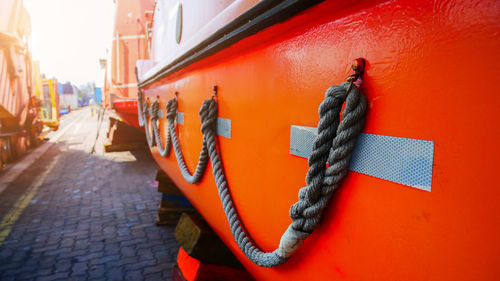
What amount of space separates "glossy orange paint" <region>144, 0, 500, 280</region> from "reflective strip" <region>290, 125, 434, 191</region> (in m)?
0.02

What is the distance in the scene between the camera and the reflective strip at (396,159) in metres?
0.62

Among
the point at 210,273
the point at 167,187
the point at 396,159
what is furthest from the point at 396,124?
the point at 167,187

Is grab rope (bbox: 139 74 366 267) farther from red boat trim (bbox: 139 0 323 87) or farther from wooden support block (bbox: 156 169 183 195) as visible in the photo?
wooden support block (bbox: 156 169 183 195)

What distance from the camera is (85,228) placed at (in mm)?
3256

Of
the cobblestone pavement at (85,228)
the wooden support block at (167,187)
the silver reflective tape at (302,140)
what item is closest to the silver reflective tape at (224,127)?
the silver reflective tape at (302,140)

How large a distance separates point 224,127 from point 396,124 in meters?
1.00

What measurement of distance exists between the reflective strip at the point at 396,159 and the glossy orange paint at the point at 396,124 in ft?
0.05

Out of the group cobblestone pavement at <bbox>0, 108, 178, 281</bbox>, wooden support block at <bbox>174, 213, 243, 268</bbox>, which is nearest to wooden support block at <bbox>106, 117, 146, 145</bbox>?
cobblestone pavement at <bbox>0, 108, 178, 281</bbox>

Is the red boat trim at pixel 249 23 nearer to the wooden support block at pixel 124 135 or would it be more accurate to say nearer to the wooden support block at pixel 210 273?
the wooden support block at pixel 210 273

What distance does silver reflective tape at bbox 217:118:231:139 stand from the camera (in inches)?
60.0

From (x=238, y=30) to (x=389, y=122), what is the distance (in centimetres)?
77

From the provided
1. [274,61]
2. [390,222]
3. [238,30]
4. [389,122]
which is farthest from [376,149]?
[238,30]

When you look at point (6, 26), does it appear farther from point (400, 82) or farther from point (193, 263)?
point (400, 82)

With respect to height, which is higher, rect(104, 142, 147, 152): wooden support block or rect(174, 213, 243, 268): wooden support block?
rect(104, 142, 147, 152): wooden support block
